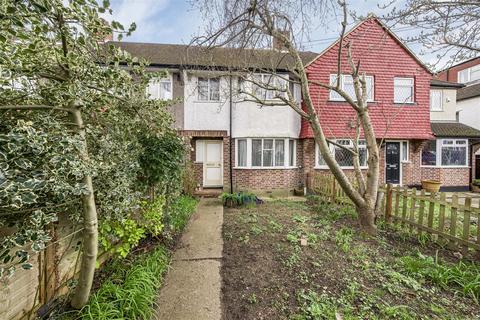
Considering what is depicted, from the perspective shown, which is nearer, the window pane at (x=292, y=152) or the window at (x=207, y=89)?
the window at (x=207, y=89)

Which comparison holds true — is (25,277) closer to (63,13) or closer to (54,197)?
(54,197)

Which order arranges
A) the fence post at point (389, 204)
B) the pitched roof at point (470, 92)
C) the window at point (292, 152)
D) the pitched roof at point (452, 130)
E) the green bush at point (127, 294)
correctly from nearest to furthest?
the green bush at point (127, 294), the fence post at point (389, 204), the window at point (292, 152), the pitched roof at point (452, 130), the pitched roof at point (470, 92)

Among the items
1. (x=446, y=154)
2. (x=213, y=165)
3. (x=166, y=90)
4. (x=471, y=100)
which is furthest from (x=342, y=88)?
(x=471, y=100)

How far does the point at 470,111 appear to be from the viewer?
1612cm

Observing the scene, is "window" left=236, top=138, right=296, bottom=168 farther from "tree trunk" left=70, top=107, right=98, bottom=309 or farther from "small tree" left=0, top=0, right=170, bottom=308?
"tree trunk" left=70, top=107, right=98, bottom=309

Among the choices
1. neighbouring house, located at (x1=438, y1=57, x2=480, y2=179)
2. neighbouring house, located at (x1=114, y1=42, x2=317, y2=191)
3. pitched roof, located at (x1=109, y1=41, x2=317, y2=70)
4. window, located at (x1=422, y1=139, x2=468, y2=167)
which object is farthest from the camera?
neighbouring house, located at (x1=438, y1=57, x2=480, y2=179)

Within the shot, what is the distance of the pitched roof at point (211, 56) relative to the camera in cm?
617

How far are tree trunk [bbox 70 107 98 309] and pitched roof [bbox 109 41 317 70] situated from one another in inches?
60.8

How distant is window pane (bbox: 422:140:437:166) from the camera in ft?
38.7

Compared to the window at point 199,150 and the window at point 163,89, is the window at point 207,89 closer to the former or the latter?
the window at point 163,89

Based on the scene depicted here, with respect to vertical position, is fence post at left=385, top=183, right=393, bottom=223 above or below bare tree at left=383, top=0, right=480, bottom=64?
below

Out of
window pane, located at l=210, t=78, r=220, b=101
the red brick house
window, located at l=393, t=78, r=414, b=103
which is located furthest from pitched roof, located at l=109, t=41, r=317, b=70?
window, located at l=393, t=78, r=414, b=103

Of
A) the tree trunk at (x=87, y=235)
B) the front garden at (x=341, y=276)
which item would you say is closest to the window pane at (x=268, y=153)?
the front garden at (x=341, y=276)

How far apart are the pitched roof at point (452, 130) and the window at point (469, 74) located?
32.6 feet
